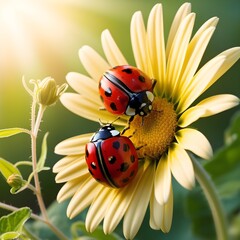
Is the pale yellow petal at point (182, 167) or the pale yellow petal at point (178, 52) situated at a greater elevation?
Result: the pale yellow petal at point (178, 52)

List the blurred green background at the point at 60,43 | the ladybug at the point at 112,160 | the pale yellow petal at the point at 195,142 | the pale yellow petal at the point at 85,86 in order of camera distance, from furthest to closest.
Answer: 1. the blurred green background at the point at 60,43
2. the pale yellow petal at the point at 85,86
3. the ladybug at the point at 112,160
4. the pale yellow petal at the point at 195,142

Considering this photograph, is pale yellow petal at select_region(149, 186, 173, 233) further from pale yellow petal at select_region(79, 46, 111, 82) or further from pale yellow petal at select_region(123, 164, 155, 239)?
pale yellow petal at select_region(79, 46, 111, 82)

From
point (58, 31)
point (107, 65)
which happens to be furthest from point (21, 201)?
point (107, 65)

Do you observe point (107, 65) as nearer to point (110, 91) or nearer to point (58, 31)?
point (110, 91)

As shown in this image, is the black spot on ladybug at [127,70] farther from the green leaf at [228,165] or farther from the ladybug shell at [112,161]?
the green leaf at [228,165]

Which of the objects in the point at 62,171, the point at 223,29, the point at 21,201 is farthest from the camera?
the point at 223,29

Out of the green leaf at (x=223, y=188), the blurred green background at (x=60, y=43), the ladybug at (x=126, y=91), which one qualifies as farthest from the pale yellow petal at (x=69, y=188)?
the blurred green background at (x=60, y=43)
